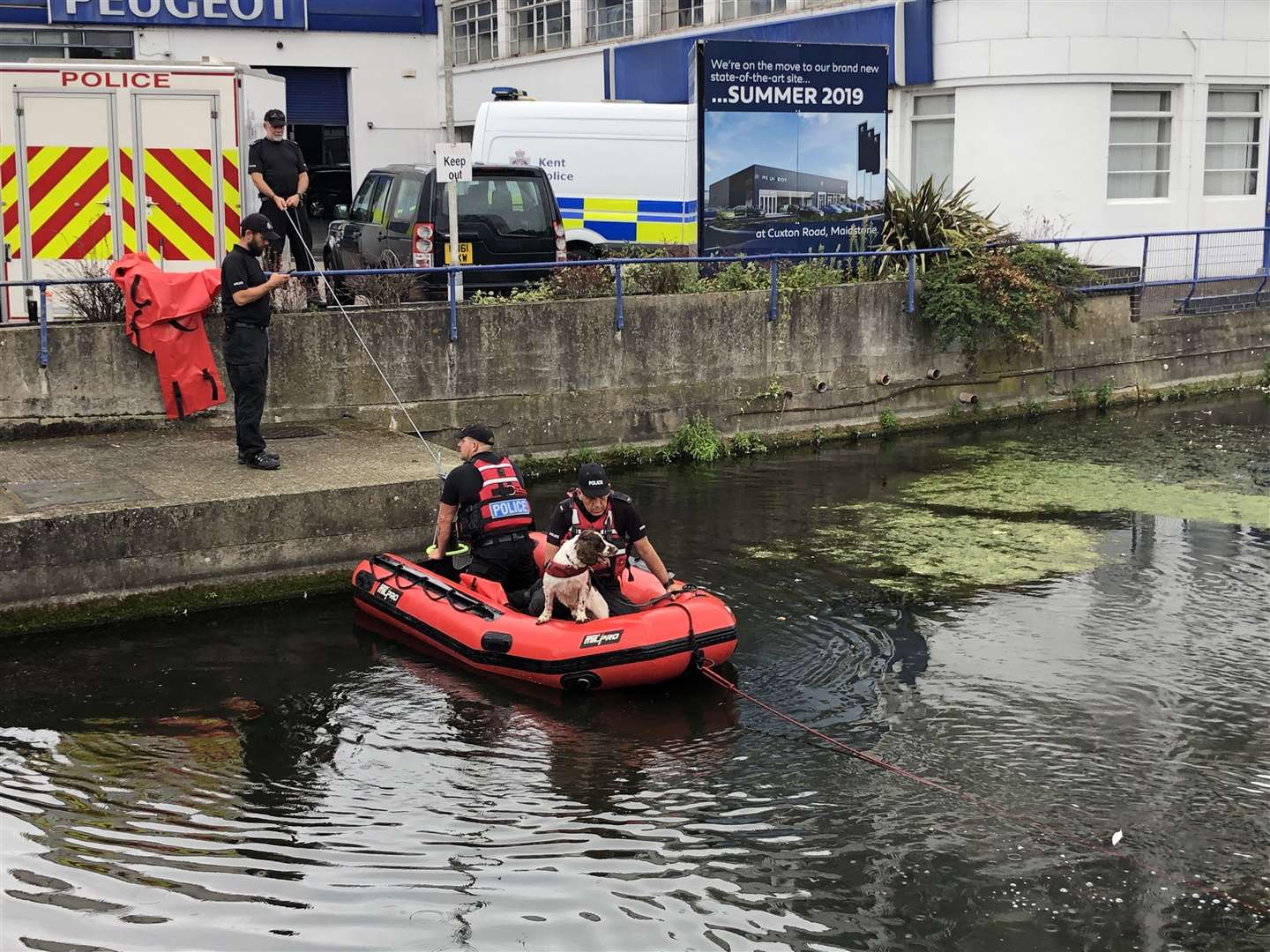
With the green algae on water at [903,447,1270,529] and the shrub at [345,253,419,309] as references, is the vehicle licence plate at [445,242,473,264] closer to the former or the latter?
the shrub at [345,253,419,309]

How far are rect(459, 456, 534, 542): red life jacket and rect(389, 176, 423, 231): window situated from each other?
7.62 meters

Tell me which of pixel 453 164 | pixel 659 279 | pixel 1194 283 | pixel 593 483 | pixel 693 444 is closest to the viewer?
pixel 593 483

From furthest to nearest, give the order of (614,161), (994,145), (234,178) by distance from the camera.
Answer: (994,145) < (614,161) < (234,178)

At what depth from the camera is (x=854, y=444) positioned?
17859 millimetres

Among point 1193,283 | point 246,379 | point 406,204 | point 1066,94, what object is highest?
point 1066,94

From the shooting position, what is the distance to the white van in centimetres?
2072

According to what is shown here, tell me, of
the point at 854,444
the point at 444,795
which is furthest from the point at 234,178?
the point at 444,795

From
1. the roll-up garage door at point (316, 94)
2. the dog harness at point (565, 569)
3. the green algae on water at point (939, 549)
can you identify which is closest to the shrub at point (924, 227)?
the green algae on water at point (939, 549)

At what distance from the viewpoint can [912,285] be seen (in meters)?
18.2

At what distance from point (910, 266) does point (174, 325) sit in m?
8.70

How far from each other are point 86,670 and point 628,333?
A: 309 inches

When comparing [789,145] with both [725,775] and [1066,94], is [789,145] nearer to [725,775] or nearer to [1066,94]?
[1066,94]

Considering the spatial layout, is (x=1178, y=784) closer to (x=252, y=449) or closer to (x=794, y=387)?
(x=252, y=449)

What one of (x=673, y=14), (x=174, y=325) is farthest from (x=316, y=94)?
(x=174, y=325)
